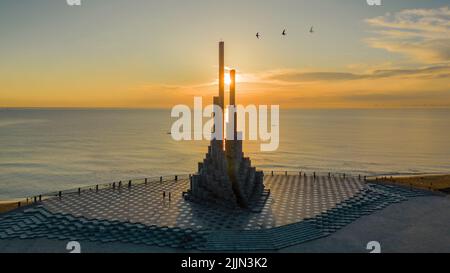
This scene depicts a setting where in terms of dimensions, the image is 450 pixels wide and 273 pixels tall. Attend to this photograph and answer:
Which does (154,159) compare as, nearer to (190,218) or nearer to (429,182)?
(429,182)

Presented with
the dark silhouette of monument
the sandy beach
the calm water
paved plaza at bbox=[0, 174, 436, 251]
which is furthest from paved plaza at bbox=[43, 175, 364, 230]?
the calm water

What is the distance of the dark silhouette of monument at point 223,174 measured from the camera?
35.3m

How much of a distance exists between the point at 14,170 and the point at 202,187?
60.5 metres

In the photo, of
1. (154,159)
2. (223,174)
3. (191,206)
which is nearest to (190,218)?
(191,206)

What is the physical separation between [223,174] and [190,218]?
5.85 metres

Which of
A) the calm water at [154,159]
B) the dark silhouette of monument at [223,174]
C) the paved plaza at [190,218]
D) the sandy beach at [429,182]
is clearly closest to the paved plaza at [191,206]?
the paved plaza at [190,218]

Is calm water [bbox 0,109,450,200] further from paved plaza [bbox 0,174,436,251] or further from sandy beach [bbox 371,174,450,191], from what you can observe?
paved plaza [bbox 0,174,436,251]

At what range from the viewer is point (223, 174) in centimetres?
3559

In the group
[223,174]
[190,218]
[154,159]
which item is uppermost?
[223,174]

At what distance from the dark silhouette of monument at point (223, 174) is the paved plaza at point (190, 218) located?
118 centimetres

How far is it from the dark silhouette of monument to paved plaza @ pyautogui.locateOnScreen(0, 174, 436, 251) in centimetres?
118

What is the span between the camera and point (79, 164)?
293 ft
